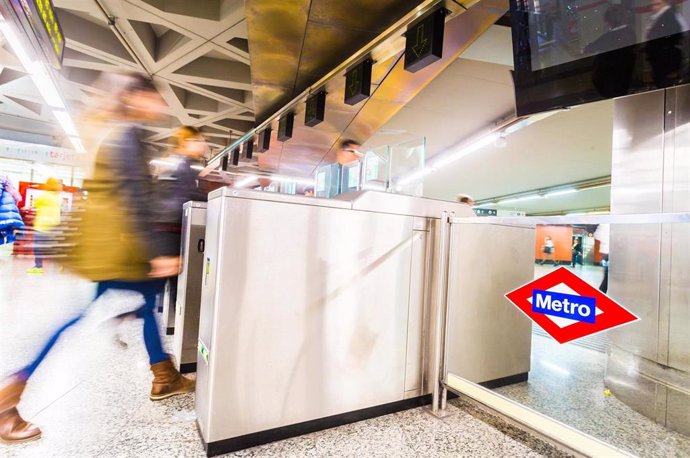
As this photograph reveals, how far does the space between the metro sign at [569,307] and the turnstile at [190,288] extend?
198 cm

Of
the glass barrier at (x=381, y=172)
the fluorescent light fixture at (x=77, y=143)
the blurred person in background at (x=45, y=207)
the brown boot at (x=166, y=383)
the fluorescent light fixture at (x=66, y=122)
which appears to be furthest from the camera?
the fluorescent light fixture at (x=77, y=143)

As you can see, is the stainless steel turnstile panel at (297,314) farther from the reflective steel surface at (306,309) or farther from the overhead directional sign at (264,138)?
the overhead directional sign at (264,138)

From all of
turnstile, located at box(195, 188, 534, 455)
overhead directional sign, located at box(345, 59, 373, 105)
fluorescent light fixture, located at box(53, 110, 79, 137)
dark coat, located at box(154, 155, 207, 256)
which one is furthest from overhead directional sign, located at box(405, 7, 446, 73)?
fluorescent light fixture, located at box(53, 110, 79, 137)

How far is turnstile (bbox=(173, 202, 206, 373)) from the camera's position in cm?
222

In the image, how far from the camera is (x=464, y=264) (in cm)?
204

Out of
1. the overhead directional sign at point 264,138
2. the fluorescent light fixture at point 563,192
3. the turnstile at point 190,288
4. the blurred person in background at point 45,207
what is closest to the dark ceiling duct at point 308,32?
the overhead directional sign at point 264,138

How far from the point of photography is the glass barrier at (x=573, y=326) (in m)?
1.58

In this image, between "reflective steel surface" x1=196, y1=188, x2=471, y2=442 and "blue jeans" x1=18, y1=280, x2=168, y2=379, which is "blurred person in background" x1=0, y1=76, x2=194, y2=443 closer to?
"blue jeans" x1=18, y1=280, x2=168, y2=379

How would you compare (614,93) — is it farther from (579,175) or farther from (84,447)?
(579,175)

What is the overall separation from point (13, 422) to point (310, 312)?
4.26ft

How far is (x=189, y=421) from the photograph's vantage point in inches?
62.4

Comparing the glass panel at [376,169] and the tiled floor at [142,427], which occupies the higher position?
the glass panel at [376,169]

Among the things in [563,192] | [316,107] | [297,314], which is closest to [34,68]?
[316,107]

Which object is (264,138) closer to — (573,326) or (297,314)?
(297,314)
